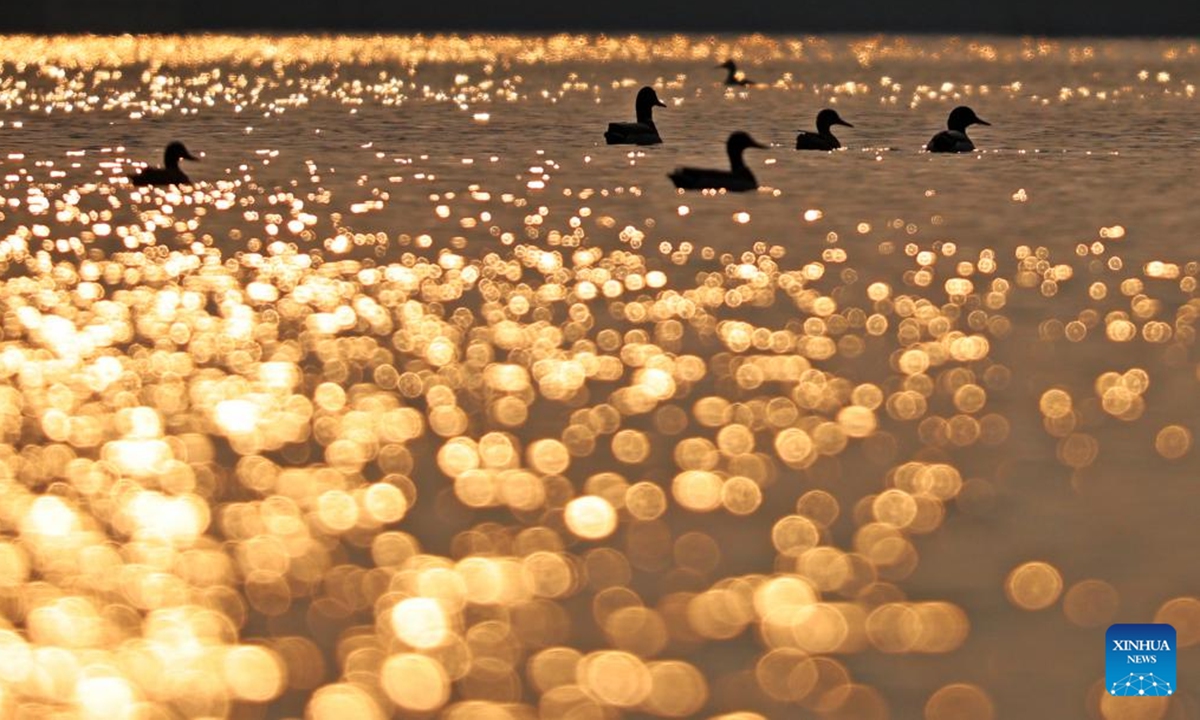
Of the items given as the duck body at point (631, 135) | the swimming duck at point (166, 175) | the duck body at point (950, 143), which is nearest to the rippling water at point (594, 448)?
the swimming duck at point (166, 175)

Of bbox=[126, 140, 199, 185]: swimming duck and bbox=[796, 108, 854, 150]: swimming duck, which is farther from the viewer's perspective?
bbox=[796, 108, 854, 150]: swimming duck

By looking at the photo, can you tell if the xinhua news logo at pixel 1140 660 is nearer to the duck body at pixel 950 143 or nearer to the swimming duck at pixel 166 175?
the swimming duck at pixel 166 175

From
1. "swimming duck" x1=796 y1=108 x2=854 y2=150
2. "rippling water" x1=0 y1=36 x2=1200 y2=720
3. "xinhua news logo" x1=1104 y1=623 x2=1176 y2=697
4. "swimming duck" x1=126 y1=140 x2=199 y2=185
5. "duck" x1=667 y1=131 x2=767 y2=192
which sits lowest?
"swimming duck" x1=796 y1=108 x2=854 y2=150

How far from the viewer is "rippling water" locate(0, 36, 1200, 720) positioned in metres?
11.8

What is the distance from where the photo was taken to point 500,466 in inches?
637

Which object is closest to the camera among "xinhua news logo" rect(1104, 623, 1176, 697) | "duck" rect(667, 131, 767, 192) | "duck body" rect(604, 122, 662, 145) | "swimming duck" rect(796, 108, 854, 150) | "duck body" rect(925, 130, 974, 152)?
"xinhua news logo" rect(1104, 623, 1176, 697)

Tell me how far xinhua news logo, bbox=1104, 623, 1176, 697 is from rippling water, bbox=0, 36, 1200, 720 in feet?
0.26

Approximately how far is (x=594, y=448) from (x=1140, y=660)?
5861 millimetres

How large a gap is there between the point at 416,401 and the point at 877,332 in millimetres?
4979

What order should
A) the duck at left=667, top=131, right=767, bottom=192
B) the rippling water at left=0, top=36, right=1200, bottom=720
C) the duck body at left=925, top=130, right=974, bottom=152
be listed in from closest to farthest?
the rippling water at left=0, top=36, right=1200, bottom=720 < the duck at left=667, top=131, right=767, bottom=192 < the duck body at left=925, top=130, right=974, bottom=152

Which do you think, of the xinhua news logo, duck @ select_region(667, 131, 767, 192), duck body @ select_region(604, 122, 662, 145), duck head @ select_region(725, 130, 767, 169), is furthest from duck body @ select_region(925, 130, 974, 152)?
the xinhua news logo

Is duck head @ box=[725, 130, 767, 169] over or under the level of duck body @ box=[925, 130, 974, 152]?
over

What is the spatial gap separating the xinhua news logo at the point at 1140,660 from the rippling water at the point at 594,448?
0.26 feet

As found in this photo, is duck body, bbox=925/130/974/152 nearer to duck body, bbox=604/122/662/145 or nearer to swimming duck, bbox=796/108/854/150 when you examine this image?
swimming duck, bbox=796/108/854/150
